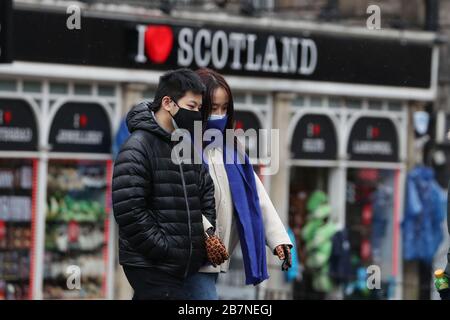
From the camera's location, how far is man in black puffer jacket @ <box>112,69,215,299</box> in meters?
6.97

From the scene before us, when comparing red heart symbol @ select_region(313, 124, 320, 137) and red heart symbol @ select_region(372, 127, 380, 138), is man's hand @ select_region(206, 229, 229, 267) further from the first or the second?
red heart symbol @ select_region(372, 127, 380, 138)

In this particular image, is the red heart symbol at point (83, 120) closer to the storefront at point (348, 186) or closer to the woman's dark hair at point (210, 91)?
the storefront at point (348, 186)

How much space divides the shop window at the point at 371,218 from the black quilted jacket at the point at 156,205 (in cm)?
1306

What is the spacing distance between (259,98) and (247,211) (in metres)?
11.7

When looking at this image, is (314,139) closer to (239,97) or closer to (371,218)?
(239,97)

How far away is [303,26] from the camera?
19.7 m

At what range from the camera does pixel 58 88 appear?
1711 centimetres

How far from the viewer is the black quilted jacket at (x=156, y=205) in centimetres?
696

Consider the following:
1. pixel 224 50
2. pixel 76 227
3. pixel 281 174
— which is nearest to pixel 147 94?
pixel 224 50
